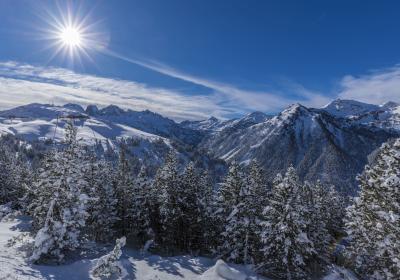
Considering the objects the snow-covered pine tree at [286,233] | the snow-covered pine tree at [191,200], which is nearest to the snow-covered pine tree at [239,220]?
the snow-covered pine tree at [286,233]

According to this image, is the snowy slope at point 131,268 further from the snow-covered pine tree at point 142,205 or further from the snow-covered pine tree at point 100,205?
the snow-covered pine tree at point 142,205

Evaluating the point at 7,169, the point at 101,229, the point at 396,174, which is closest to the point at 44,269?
the point at 101,229

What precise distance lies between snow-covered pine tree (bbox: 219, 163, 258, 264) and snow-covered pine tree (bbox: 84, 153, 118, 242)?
14.6 m

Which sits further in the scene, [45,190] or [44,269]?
[45,190]

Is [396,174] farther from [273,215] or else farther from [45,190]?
[45,190]

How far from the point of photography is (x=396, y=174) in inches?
872

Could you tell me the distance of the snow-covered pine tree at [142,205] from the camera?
150 feet

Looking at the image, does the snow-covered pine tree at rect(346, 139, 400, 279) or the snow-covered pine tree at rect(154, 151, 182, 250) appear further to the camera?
the snow-covered pine tree at rect(154, 151, 182, 250)

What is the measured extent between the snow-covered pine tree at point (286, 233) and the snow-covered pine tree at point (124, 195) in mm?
20806

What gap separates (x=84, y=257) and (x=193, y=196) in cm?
1572

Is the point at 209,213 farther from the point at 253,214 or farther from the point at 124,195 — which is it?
the point at 124,195

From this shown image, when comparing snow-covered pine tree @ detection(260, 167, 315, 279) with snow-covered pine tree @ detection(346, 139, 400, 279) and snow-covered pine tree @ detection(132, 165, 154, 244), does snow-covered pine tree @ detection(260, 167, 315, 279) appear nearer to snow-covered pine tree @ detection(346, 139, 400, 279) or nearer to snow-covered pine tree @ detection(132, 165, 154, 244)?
snow-covered pine tree @ detection(346, 139, 400, 279)

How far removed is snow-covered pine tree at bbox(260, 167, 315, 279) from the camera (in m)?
30.5

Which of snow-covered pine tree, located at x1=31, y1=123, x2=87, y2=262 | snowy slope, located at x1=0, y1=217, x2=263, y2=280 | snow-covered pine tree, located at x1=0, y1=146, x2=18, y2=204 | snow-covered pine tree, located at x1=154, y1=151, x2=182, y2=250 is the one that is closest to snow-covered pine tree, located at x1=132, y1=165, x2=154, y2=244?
snow-covered pine tree, located at x1=154, y1=151, x2=182, y2=250
